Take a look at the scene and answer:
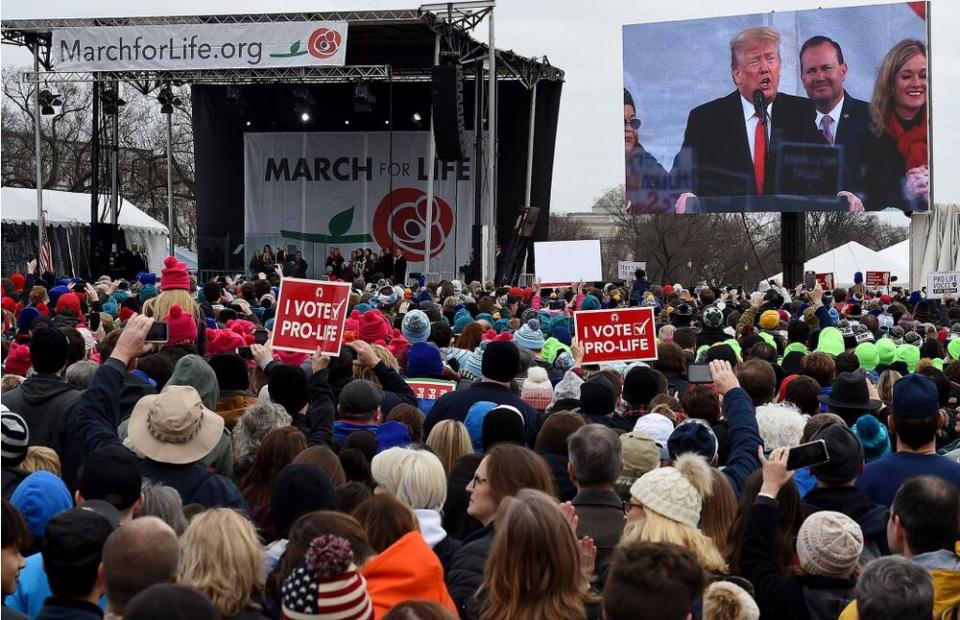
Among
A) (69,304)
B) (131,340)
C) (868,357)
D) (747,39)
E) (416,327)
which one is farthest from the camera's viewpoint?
(747,39)

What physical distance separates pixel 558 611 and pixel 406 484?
1.15 metres

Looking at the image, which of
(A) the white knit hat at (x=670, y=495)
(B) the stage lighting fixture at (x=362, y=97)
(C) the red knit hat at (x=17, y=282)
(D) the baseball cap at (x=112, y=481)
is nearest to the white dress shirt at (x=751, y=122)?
(B) the stage lighting fixture at (x=362, y=97)

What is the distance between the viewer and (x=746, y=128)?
1148 inches

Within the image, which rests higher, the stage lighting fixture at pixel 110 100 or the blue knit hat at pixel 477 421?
the stage lighting fixture at pixel 110 100

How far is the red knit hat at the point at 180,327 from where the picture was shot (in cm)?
734

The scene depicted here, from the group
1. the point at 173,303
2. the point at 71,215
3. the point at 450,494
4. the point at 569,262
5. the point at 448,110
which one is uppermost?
the point at 448,110

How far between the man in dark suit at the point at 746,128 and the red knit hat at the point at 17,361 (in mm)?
22903

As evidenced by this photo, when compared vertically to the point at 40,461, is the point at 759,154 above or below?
above

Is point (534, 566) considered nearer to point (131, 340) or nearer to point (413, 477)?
point (413, 477)

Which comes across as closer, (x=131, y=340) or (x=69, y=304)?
(x=131, y=340)

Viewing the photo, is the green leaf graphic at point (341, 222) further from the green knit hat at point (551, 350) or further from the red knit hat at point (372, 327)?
the red knit hat at point (372, 327)

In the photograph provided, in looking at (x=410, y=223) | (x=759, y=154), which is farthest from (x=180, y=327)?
(x=410, y=223)

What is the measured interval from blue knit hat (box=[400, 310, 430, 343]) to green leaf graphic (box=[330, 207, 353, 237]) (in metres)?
23.1

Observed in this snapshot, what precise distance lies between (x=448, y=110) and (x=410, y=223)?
24.0 ft
